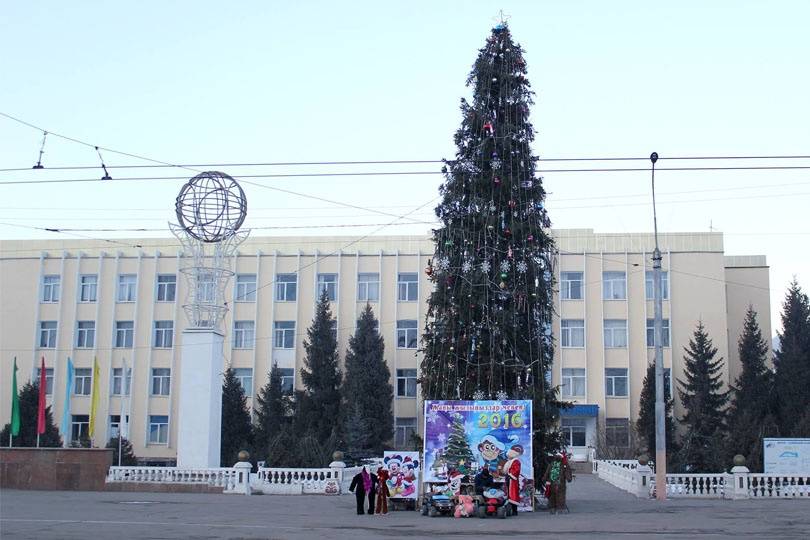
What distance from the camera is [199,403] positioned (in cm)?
3478

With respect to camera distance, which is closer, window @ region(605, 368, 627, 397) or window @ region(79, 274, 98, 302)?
window @ region(605, 368, 627, 397)

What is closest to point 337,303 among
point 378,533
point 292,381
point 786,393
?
point 292,381

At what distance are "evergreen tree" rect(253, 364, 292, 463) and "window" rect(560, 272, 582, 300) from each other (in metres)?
17.9

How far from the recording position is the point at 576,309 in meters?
59.0

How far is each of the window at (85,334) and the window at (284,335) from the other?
1169 centimetres

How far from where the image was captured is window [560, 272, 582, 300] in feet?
194

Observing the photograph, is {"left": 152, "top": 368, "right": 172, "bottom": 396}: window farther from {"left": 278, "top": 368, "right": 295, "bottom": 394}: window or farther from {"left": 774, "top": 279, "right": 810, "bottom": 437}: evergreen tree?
{"left": 774, "top": 279, "right": 810, "bottom": 437}: evergreen tree

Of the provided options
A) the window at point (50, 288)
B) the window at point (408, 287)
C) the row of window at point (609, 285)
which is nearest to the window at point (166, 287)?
Answer: the window at point (50, 288)

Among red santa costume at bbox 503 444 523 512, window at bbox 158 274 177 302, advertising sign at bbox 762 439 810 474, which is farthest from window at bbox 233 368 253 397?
red santa costume at bbox 503 444 523 512

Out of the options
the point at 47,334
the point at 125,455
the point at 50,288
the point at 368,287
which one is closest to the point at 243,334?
the point at 368,287

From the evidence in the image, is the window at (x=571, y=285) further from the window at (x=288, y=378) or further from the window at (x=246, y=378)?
the window at (x=246, y=378)

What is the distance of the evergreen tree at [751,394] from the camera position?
50.1 m

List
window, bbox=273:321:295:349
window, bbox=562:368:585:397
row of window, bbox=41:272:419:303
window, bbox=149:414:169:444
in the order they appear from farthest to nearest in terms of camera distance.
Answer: window, bbox=273:321:295:349 < row of window, bbox=41:272:419:303 < window, bbox=149:414:169:444 < window, bbox=562:368:585:397

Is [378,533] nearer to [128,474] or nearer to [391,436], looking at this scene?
[128,474]
